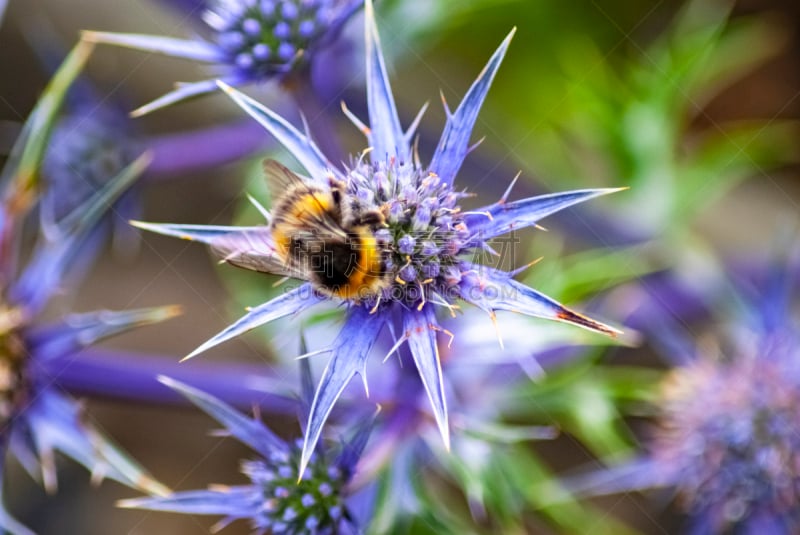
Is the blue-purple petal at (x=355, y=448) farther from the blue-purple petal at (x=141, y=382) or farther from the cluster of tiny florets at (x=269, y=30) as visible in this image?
the cluster of tiny florets at (x=269, y=30)

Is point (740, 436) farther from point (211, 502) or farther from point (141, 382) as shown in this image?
point (141, 382)

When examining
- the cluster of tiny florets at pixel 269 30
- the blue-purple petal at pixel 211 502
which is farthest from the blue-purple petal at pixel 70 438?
the cluster of tiny florets at pixel 269 30

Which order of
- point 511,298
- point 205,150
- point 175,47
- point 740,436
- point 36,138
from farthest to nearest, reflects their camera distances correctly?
point 205,150
point 740,436
point 36,138
point 175,47
point 511,298

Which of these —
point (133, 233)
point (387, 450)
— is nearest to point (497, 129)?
point (133, 233)

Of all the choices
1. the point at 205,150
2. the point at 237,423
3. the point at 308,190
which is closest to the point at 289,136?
the point at 308,190

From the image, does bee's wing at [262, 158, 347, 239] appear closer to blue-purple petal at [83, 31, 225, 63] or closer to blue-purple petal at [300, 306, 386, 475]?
blue-purple petal at [300, 306, 386, 475]
